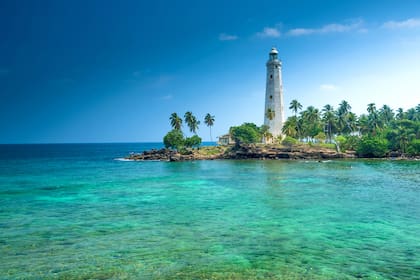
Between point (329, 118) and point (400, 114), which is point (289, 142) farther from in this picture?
point (400, 114)

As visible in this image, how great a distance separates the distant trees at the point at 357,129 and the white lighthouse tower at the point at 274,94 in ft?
13.7

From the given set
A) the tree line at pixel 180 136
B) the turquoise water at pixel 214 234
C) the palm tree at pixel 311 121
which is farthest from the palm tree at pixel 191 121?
the turquoise water at pixel 214 234

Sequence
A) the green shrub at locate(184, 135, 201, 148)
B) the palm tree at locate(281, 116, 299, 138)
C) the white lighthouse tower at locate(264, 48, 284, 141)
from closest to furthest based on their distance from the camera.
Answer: the palm tree at locate(281, 116, 299, 138), the white lighthouse tower at locate(264, 48, 284, 141), the green shrub at locate(184, 135, 201, 148)

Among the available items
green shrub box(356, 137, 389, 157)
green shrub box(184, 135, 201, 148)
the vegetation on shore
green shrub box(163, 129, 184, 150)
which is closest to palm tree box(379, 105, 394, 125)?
the vegetation on shore

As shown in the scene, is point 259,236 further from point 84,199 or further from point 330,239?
point 84,199

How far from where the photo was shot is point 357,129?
109812mm

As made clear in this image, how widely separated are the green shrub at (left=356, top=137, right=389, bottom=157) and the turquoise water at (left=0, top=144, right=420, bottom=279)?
2119 inches

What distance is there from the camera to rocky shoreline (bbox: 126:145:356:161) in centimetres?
9606

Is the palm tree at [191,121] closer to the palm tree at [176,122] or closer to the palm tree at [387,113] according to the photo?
the palm tree at [176,122]

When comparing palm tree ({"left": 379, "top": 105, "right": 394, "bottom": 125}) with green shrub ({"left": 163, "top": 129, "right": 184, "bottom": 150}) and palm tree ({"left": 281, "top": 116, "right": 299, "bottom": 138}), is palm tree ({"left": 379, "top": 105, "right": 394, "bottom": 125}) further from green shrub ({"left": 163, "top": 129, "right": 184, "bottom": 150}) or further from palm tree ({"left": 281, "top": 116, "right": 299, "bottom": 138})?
green shrub ({"left": 163, "top": 129, "right": 184, "bottom": 150})

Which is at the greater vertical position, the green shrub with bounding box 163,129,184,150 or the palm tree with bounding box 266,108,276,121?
the palm tree with bounding box 266,108,276,121

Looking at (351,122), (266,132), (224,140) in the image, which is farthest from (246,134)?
(351,122)

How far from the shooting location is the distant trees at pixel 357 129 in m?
91.8

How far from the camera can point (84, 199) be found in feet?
122
